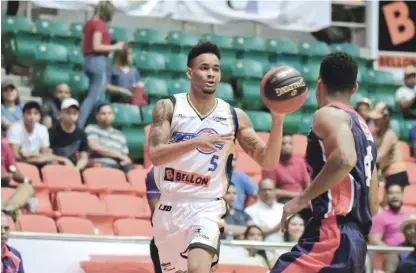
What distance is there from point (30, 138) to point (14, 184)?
1.10m

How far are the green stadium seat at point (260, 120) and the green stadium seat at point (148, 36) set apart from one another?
6.30 ft

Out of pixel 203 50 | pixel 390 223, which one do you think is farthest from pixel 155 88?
pixel 203 50

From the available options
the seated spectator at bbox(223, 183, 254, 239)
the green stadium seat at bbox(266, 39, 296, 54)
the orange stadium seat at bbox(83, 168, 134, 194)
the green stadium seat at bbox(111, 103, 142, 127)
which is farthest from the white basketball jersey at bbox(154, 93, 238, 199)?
the green stadium seat at bbox(266, 39, 296, 54)

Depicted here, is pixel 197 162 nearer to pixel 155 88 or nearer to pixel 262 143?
pixel 262 143

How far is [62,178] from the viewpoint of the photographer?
12.3 meters

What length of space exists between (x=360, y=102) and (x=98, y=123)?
337 centimetres

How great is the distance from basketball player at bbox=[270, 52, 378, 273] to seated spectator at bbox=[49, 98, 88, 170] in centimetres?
674

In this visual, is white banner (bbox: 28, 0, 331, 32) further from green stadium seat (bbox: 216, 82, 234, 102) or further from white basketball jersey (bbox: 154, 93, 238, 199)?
white basketball jersey (bbox: 154, 93, 238, 199)

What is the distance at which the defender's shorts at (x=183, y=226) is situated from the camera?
24.2 ft

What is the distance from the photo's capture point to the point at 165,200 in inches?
299

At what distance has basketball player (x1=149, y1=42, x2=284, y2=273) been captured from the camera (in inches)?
290

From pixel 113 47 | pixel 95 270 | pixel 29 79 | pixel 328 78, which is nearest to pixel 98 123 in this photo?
pixel 113 47

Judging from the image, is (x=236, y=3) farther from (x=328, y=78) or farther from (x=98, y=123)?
(x=328, y=78)

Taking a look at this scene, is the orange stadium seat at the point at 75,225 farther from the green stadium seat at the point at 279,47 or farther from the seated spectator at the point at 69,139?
A: the green stadium seat at the point at 279,47
